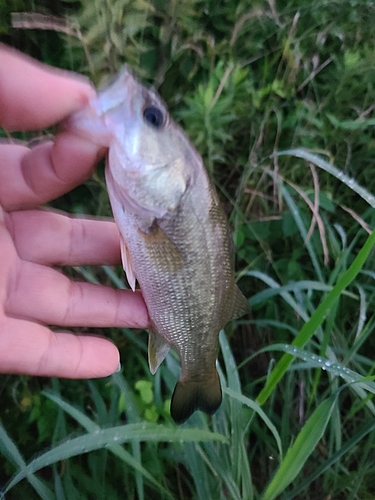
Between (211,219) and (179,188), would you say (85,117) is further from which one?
(211,219)

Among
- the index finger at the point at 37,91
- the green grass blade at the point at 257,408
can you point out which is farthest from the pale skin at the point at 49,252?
the green grass blade at the point at 257,408

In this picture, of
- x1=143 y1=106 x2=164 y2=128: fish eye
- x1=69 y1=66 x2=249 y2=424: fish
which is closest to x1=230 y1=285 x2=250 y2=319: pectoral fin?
x1=69 y1=66 x2=249 y2=424: fish

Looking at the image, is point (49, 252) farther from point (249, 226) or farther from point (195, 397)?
point (249, 226)

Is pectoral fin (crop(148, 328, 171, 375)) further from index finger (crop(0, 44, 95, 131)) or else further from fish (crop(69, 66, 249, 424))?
A: index finger (crop(0, 44, 95, 131))

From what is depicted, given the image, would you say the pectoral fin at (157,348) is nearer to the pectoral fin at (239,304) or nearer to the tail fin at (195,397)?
the tail fin at (195,397)

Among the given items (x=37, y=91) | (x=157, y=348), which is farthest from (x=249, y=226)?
(x=37, y=91)

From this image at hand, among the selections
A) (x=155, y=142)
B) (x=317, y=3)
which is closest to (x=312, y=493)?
(x=155, y=142)
